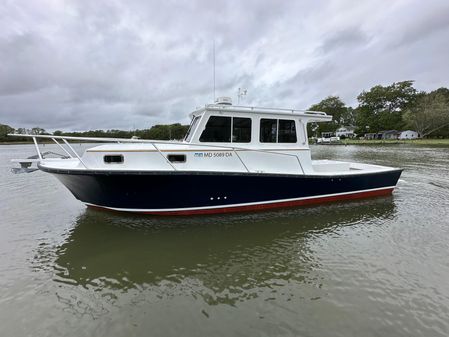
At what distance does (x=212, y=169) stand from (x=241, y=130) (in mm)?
1435

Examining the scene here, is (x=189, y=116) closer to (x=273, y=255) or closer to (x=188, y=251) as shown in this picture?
(x=188, y=251)

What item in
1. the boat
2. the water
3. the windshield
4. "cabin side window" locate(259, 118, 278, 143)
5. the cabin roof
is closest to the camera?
the water

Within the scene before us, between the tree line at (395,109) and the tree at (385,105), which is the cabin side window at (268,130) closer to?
the tree line at (395,109)

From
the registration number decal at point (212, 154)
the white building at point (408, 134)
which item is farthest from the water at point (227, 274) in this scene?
the white building at point (408, 134)

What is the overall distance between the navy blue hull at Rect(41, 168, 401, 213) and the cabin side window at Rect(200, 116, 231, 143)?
1.15m

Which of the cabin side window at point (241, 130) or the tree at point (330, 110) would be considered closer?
the cabin side window at point (241, 130)

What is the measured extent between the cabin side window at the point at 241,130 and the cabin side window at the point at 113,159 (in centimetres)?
295

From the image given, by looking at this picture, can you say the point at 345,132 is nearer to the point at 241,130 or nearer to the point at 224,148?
the point at 241,130

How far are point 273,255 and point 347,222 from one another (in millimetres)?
2886

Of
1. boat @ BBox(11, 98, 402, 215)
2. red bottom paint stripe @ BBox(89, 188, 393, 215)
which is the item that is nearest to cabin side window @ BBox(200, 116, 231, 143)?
boat @ BBox(11, 98, 402, 215)

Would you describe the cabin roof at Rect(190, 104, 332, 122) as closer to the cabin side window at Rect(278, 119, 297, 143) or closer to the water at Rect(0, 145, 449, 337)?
the cabin side window at Rect(278, 119, 297, 143)

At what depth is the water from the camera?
3.45 metres

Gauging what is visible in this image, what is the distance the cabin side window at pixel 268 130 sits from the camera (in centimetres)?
778

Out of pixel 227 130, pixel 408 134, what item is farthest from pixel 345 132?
pixel 227 130
